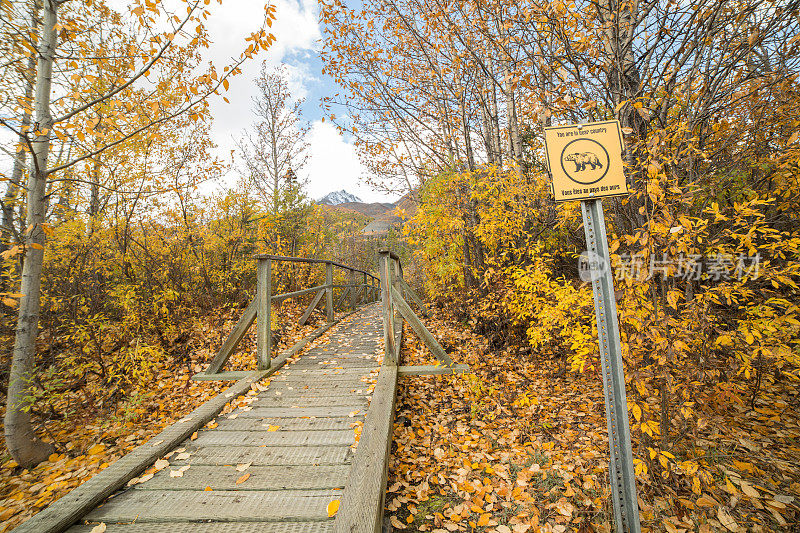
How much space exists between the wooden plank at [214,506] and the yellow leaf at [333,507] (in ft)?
0.09

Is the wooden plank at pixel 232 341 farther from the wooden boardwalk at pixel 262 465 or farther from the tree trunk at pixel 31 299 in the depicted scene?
the tree trunk at pixel 31 299

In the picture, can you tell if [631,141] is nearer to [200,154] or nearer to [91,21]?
[91,21]

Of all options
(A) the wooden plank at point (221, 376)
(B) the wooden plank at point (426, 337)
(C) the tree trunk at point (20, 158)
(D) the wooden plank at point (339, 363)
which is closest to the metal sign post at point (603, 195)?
(B) the wooden plank at point (426, 337)

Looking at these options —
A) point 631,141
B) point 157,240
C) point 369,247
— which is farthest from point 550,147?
point 369,247

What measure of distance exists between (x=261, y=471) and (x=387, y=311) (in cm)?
216

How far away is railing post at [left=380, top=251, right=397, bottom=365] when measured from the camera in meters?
4.06

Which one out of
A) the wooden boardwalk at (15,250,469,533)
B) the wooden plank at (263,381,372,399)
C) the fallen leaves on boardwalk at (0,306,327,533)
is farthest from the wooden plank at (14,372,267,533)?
the wooden plank at (263,381,372,399)

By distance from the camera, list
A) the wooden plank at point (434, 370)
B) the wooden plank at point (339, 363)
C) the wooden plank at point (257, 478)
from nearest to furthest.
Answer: the wooden plank at point (257, 478) < the wooden plank at point (434, 370) < the wooden plank at point (339, 363)

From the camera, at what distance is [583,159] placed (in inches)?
71.6

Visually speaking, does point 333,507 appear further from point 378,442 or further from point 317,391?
point 317,391

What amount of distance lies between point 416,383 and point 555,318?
2.26 metres

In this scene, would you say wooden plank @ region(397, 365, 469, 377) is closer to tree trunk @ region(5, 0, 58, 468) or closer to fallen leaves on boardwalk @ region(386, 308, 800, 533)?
fallen leaves on boardwalk @ region(386, 308, 800, 533)

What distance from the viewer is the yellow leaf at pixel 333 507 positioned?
1827mm

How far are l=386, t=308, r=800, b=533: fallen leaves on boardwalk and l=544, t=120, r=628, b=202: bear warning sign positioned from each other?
1980 mm
